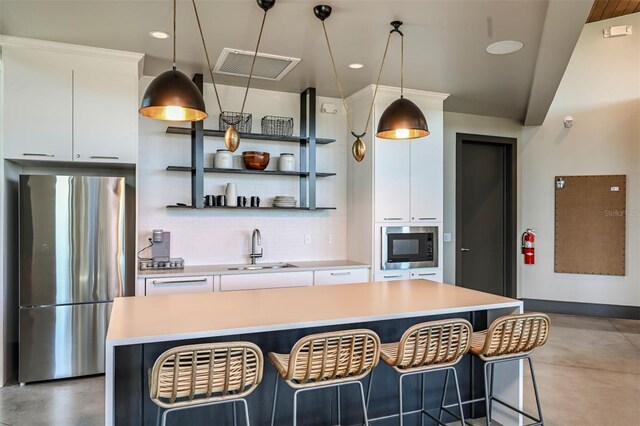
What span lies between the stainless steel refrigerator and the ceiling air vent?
52.1 inches

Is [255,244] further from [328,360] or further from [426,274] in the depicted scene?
[328,360]

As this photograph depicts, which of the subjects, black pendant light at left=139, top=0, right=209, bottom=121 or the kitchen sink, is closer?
black pendant light at left=139, top=0, right=209, bottom=121

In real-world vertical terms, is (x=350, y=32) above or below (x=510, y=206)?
above

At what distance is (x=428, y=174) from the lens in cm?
491

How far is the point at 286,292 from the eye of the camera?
294 cm

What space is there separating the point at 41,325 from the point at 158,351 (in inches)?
73.9

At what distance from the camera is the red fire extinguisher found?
6.06m

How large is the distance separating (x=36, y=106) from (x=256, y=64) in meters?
1.78

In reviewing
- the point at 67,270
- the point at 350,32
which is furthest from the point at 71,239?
the point at 350,32

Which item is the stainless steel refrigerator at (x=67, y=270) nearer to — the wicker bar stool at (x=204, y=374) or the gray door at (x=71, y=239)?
the gray door at (x=71, y=239)

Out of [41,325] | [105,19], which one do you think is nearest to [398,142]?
[105,19]

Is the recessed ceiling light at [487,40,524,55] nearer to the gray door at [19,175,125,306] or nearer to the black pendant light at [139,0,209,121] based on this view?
the black pendant light at [139,0,209,121]

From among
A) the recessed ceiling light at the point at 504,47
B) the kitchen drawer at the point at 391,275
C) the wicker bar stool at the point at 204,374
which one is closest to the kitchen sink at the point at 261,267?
the kitchen drawer at the point at 391,275

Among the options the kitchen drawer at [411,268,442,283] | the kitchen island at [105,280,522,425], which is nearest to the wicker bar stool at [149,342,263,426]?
the kitchen island at [105,280,522,425]
